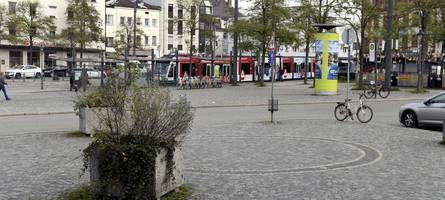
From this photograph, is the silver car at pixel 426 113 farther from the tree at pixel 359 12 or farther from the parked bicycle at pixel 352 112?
the tree at pixel 359 12

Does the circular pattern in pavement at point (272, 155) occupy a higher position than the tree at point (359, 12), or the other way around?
the tree at point (359, 12)

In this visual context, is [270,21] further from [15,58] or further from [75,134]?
[15,58]

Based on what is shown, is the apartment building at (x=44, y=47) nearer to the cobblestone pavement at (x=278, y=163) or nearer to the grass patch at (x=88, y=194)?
the cobblestone pavement at (x=278, y=163)

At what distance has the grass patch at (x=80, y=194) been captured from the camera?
7.17 meters

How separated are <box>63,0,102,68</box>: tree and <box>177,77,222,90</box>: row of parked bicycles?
32747 millimetres

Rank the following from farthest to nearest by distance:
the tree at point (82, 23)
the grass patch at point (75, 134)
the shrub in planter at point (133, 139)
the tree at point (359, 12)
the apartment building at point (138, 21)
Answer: the apartment building at point (138, 21), the tree at point (82, 23), the tree at point (359, 12), the grass patch at point (75, 134), the shrub in planter at point (133, 139)

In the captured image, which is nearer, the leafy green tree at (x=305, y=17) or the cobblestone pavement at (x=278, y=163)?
the cobblestone pavement at (x=278, y=163)

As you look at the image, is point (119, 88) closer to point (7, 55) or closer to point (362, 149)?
point (362, 149)

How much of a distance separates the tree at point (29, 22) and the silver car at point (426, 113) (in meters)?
59.3

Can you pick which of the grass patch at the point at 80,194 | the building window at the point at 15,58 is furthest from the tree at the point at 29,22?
the grass patch at the point at 80,194

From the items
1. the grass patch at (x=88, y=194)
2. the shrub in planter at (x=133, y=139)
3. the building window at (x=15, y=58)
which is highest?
the building window at (x=15, y=58)

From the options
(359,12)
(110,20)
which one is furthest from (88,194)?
(110,20)

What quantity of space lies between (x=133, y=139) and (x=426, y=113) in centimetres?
1300

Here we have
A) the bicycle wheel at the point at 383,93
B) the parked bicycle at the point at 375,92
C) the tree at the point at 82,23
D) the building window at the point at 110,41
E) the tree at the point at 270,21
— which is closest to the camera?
the parked bicycle at the point at 375,92
